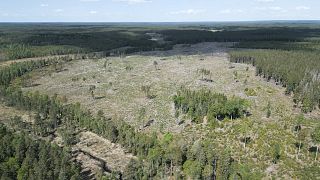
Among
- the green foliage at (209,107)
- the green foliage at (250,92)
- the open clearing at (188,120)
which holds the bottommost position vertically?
the open clearing at (188,120)

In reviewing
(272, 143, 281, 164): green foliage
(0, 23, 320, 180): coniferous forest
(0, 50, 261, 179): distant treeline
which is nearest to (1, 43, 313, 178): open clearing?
(0, 23, 320, 180): coniferous forest

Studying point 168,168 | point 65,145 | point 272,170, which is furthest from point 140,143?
point 272,170

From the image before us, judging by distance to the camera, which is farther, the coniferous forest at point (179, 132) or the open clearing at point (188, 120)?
the open clearing at point (188, 120)

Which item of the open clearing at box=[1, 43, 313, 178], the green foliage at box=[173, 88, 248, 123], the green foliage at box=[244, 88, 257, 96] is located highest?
the green foliage at box=[173, 88, 248, 123]

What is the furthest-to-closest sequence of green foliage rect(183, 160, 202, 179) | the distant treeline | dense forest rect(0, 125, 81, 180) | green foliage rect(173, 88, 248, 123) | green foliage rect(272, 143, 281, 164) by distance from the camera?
1. green foliage rect(173, 88, 248, 123)
2. green foliage rect(272, 143, 281, 164)
3. the distant treeline
4. green foliage rect(183, 160, 202, 179)
5. dense forest rect(0, 125, 81, 180)

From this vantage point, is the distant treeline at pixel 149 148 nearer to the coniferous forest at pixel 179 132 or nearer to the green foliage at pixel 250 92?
the coniferous forest at pixel 179 132

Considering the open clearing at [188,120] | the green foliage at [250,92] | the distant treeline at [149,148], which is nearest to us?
the distant treeline at [149,148]

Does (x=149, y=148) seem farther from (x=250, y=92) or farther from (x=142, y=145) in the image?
(x=250, y=92)

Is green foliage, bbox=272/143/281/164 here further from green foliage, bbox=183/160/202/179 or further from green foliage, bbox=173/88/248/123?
green foliage, bbox=173/88/248/123

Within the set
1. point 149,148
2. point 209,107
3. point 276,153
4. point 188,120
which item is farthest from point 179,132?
point 276,153

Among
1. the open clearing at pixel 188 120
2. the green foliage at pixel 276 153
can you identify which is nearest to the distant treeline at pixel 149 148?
the open clearing at pixel 188 120
